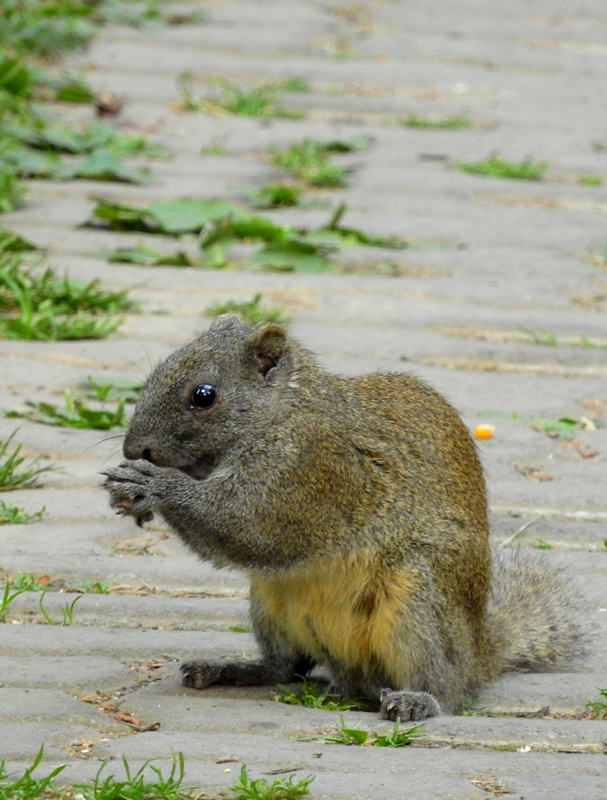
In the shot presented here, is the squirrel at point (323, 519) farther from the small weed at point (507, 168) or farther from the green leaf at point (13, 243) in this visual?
the small weed at point (507, 168)

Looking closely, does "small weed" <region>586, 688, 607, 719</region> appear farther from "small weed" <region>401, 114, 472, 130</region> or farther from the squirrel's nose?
"small weed" <region>401, 114, 472, 130</region>

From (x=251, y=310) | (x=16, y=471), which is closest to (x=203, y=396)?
(x=16, y=471)

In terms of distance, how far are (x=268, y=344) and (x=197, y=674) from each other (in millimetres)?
903

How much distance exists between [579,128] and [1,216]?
3915mm

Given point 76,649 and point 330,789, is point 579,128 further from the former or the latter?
point 330,789

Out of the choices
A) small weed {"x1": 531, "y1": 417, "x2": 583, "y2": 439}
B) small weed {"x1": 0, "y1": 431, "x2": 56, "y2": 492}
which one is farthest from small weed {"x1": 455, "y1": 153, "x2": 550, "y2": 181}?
small weed {"x1": 0, "y1": 431, "x2": 56, "y2": 492}

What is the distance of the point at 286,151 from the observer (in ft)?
26.8

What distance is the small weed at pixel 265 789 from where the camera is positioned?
2.62 meters

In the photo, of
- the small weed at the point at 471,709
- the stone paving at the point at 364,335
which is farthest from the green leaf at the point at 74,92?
the small weed at the point at 471,709

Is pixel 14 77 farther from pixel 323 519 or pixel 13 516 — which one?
pixel 323 519

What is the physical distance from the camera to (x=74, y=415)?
4930 mm

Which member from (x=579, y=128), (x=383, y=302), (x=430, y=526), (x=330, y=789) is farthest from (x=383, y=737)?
(x=579, y=128)

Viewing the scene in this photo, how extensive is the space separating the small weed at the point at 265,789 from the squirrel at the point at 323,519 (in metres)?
0.79

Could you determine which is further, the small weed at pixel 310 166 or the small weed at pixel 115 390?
the small weed at pixel 310 166
